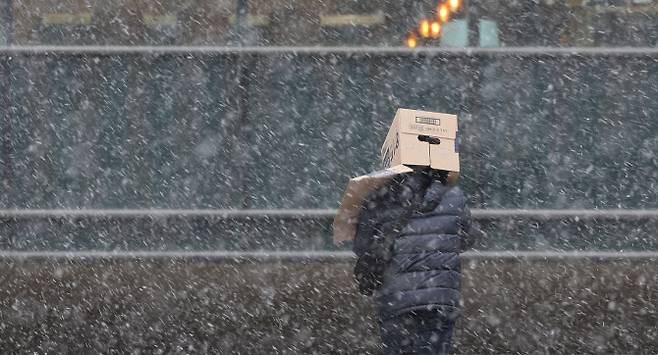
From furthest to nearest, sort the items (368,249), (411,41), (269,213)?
(411,41)
(269,213)
(368,249)

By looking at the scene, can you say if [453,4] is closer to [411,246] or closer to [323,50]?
[323,50]

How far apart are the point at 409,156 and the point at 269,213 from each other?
284 cm

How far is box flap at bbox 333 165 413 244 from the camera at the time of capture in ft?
22.6

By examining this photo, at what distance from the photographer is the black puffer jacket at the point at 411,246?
6855 mm

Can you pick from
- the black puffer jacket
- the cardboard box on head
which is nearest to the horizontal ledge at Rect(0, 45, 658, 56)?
the cardboard box on head

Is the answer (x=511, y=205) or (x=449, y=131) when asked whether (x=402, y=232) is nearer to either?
(x=449, y=131)

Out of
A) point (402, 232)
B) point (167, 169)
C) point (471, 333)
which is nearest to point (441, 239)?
point (402, 232)

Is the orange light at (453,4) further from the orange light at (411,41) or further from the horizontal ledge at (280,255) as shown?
the horizontal ledge at (280,255)

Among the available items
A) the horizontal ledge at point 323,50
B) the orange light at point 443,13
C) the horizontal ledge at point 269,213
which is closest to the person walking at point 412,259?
the horizontal ledge at point 269,213

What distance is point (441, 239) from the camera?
22.7 ft

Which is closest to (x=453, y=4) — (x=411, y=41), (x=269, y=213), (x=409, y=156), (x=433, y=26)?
(x=433, y=26)

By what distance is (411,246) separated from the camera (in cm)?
689

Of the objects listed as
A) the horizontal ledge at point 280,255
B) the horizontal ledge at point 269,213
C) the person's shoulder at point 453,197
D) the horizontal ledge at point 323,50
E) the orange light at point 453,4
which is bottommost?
the horizontal ledge at point 280,255

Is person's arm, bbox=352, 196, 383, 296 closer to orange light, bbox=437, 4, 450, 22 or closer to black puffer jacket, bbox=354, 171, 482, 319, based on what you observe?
black puffer jacket, bbox=354, 171, 482, 319
